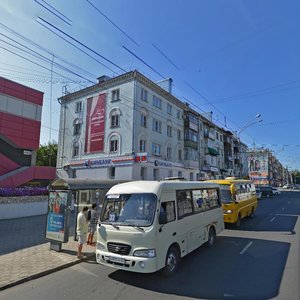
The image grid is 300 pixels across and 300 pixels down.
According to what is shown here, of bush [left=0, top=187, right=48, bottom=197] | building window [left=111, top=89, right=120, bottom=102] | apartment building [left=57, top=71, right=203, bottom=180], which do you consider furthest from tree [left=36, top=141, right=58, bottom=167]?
bush [left=0, top=187, right=48, bottom=197]

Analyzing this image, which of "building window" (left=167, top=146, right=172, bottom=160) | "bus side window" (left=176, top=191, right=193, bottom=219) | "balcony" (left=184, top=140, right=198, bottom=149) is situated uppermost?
"balcony" (left=184, top=140, right=198, bottom=149)

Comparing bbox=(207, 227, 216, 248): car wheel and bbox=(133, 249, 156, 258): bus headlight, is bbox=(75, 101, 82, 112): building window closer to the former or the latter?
bbox=(207, 227, 216, 248): car wheel

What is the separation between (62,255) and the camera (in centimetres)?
862

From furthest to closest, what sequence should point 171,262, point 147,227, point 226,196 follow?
point 226,196
point 171,262
point 147,227

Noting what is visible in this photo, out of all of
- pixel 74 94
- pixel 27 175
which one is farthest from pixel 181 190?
pixel 74 94

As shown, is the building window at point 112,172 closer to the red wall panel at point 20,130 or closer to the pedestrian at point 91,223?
the red wall panel at point 20,130

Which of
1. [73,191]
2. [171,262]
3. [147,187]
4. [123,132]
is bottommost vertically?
[171,262]

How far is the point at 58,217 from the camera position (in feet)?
30.1

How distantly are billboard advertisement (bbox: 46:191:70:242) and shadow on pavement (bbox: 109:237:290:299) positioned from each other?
278 centimetres

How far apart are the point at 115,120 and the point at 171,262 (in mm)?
25505

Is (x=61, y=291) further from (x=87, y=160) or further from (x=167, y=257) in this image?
(x=87, y=160)

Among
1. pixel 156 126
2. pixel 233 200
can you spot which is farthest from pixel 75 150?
pixel 233 200

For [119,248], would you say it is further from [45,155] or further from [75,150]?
[45,155]

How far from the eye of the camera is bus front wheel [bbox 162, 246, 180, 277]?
6.58 m
